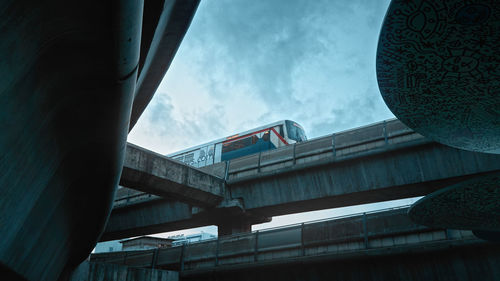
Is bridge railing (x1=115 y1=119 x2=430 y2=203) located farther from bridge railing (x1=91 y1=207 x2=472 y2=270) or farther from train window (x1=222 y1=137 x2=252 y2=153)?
train window (x1=222 y1=137 x2=252 y2=153)

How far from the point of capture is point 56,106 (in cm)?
346

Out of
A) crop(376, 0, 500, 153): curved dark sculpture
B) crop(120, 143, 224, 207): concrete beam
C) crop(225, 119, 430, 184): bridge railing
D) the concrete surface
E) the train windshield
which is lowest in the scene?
the concrete surface

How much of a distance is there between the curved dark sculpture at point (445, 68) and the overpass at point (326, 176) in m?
8.54

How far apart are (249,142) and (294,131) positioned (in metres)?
3.76

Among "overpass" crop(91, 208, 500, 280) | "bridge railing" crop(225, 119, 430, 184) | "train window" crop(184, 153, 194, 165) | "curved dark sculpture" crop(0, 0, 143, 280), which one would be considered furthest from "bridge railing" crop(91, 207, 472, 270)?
"train window" crop(184, 153, 194, 165)

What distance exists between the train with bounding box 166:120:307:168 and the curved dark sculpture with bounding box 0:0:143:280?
819 inches

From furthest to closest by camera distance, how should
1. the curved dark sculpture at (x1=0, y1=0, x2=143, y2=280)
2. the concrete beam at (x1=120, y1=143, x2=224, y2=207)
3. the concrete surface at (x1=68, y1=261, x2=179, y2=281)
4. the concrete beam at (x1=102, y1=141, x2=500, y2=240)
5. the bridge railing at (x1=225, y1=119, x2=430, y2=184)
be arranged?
the bridge railing at (x1=225, y1=119, x2=430, y2=184)
the concrete beam at (x1=120, y1=143, x2=224, y2=207)
the concrete beam at (x1=102, y1=141, x2=500, y2=240)
the concrete surface at (x1=68, y1=261, x2=179, y2=281)
the curved dark sculpture at (x1=0, y1=0, x2=143, y2=280)

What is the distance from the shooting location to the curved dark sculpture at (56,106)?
2.33 metres

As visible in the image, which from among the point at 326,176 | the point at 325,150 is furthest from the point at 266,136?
the point at 326,176

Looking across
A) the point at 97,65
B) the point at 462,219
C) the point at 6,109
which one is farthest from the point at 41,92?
the point at 462,219

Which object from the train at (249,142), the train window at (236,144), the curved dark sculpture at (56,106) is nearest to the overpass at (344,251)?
the curved dark sculpture at (56,106)

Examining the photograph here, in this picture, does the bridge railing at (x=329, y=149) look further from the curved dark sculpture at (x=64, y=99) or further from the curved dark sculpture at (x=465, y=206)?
the curved dark sculpture at (x=64, y=99)

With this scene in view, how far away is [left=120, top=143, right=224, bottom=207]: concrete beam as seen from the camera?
587 inches

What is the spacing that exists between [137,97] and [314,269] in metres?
10.4
